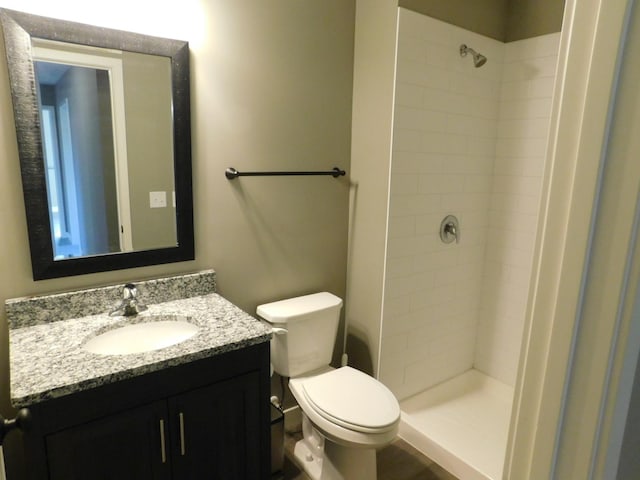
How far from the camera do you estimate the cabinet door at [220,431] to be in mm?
1365

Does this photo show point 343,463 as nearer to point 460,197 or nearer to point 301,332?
point 301,332

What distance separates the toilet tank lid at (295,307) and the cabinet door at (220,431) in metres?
0.42

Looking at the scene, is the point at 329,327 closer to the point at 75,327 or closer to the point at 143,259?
Result: the point at 143,259

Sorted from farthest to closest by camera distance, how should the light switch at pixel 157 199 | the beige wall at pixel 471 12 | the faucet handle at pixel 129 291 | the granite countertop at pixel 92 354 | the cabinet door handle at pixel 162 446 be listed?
the beige wall at pixel 471 12 < the light switch at pixel 157 199 < the faucet handle at pixel 129 291 < the cabinet door handle at pixel 162 446 < the granite countertop at pixel 92 354

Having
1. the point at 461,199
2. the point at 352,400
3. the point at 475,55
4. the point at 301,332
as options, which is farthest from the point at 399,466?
the point at 475,55

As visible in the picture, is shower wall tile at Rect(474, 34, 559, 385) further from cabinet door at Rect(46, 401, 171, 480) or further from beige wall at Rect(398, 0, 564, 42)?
cabinet door at Rect(46, 401, 171, 480)

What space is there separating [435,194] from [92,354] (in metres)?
1.78

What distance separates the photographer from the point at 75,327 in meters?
1.47

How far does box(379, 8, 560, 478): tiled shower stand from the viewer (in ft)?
6.90

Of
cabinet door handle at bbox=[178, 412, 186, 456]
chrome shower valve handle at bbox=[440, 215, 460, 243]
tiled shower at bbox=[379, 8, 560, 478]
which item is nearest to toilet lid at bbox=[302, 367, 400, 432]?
tiled shower at bbox=[379, 8, 560, 478]

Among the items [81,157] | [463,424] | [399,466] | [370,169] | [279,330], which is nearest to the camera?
[81,157]

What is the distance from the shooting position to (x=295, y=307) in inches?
78.1

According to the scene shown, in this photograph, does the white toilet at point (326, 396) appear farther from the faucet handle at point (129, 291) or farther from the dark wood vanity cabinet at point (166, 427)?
the faucet handle at point (129, 291)

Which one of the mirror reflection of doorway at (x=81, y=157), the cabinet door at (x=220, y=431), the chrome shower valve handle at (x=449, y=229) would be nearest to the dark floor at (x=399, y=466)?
the cabinet door at (x=220, y=431)
